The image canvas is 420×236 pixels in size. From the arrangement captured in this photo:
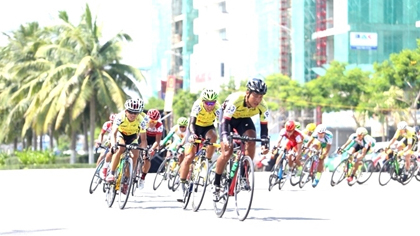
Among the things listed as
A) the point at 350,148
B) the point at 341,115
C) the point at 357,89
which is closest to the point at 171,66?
the point at 341,115

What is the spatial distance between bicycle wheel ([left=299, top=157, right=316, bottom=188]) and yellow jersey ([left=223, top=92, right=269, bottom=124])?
10036 mm

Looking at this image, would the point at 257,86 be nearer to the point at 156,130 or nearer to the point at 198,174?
the point at 198,174

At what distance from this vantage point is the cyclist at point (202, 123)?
49.7ft

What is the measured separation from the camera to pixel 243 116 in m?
14.1

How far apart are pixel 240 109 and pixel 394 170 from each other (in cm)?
1379

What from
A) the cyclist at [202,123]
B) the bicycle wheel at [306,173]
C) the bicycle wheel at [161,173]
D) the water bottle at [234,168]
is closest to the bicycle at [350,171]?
the bicycle wheel at [306,173]

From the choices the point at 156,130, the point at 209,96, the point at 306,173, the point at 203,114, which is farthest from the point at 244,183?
the point at 306,173

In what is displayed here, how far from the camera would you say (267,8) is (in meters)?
94.2

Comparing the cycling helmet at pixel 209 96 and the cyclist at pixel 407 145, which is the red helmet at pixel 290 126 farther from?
the cycling helmet at pixel 209 96

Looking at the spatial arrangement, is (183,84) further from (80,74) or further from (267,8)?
(80,74)

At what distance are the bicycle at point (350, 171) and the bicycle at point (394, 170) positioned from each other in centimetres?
37

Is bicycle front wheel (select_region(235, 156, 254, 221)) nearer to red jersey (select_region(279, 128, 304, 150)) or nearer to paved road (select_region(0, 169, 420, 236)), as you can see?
paved road (select_region(0, 169, 420, 236))

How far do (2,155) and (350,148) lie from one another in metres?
37.4

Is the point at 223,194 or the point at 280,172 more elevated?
the point at 223,194
